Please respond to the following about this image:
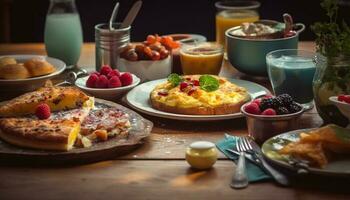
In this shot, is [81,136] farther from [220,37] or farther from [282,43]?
[220,37]

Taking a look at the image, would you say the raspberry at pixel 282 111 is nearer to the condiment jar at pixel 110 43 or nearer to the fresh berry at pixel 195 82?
the fresh berry at pixel 195 82

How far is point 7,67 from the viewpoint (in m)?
2.63

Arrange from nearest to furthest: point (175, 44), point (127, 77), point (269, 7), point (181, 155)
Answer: point (181, 155), point (127, 77), point (175, 44), point (269, 7)

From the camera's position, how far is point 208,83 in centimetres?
235

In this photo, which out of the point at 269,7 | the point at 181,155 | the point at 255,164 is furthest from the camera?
the point at 269,7

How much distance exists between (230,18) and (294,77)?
893 mm

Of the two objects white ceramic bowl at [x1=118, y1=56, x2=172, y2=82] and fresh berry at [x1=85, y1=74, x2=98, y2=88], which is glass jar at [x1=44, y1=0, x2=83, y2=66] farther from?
fresh berry at [x1=85, y1=74, x2=98, y2=88]

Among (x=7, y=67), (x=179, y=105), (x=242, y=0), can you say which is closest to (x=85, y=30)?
(x=242, y=0)

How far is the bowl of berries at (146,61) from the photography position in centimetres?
272

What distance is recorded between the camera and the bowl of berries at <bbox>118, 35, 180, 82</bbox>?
2.72 meters

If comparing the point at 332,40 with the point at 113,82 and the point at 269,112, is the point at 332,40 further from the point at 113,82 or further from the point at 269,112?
the point at 113,82

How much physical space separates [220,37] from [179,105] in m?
1.06

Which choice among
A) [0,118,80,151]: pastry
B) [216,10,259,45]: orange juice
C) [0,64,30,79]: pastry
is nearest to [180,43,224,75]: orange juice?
[216,10,259,45]: orange juice

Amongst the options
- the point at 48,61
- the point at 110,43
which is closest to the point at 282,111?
the point at 110,43
